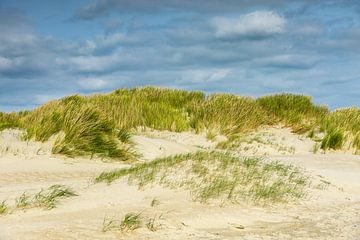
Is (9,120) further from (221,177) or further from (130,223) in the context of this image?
(130,223)

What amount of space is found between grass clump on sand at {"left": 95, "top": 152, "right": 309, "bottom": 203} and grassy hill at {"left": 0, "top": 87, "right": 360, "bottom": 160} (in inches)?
151

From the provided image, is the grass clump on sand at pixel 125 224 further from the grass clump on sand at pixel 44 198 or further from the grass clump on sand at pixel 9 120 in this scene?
the grass clump on sand at pixel 9 120

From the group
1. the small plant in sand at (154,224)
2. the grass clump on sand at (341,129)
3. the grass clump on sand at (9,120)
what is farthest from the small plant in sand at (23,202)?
the grass clump on sand at (341,129)

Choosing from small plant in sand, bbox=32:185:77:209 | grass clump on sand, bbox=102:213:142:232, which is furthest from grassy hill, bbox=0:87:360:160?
grass clump on sand, bbox=102:213:142:232

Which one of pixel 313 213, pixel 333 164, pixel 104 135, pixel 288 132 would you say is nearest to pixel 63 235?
pixel 313 213

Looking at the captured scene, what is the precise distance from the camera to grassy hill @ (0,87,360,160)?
13344 mm

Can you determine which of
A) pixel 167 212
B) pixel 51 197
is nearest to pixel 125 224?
pixel 167 212

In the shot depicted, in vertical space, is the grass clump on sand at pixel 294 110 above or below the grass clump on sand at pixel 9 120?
above

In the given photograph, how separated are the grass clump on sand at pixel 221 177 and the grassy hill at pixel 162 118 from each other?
384 cm

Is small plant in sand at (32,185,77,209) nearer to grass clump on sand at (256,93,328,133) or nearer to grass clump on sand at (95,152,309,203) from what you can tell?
grass clump on sand at (95,152,309,203)

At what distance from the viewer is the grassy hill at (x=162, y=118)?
43.8 feet

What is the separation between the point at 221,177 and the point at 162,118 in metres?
9.43

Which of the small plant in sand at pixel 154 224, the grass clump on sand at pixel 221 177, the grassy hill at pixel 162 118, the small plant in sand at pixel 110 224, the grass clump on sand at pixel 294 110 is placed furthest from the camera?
the grass clump on sand at pixel 294 110

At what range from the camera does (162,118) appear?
18375mm
